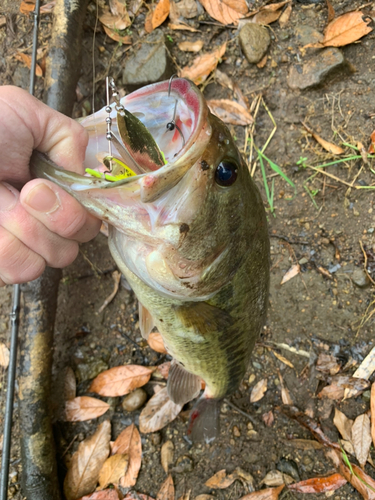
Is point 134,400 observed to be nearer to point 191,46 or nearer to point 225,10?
point 191,46

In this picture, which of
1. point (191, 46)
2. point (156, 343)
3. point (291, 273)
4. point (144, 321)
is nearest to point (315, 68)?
point (191, 46)

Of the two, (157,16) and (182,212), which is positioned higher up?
(157,16)

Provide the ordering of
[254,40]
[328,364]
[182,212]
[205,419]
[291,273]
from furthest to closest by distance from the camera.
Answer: [254,40] → [291,273] → [328,364] → [205,419] → [182,212]

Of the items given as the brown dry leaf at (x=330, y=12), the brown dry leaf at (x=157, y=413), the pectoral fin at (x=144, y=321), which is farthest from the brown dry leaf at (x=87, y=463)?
the brown dry leaf at (x=330, y=12)

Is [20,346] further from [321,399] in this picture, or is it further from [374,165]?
[374,165]

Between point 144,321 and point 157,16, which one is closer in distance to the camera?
point 144,321

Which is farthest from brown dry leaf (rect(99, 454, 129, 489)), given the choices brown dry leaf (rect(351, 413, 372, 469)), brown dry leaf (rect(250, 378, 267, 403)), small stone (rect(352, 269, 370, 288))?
small stone (rect(352, 269, 370, 288))

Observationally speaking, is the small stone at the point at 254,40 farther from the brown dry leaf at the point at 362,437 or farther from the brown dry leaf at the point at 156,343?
the brown dry leaf at the point at 362,437
